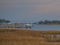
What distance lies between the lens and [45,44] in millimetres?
3043

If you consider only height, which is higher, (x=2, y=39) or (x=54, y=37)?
(x=2, y=39)

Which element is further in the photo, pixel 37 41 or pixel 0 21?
pixel 0 21

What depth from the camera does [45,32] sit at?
414cm

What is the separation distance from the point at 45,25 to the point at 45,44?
1959 millimetres

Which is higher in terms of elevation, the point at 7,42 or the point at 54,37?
the point at 7,42

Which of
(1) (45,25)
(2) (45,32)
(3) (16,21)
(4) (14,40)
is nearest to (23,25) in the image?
(3) (16,21)

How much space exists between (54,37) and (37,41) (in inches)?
45.1

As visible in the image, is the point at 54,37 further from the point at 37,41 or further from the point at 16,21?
the point at 16,21

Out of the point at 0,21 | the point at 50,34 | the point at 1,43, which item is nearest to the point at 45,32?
the point at 50,34

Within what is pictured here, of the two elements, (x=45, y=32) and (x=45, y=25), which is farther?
(x=45, y=25)

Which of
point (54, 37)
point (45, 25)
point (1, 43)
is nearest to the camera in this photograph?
point (1, 43)

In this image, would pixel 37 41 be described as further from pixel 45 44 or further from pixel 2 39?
pixel 2 39

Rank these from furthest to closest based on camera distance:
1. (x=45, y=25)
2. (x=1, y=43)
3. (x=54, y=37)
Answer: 1. (x=45, y=25)
2. (x=54, y=37)
3. (x=1, y=43)

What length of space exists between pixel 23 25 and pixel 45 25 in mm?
734
